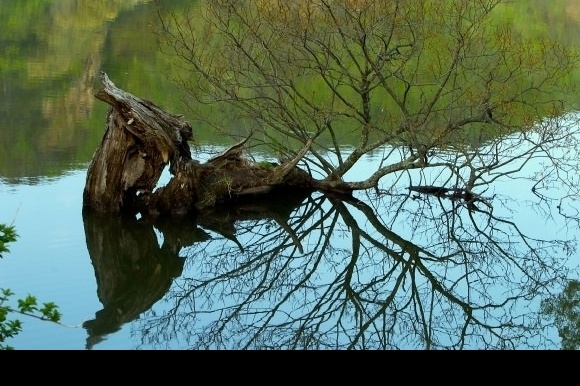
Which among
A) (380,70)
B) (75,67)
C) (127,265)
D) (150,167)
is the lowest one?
(127,265)

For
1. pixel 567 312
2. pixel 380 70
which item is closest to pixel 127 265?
pixel 567 312

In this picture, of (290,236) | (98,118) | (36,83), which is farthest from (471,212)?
(36,83)

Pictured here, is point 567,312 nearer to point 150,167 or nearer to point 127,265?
point 127,265

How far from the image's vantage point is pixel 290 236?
924cm

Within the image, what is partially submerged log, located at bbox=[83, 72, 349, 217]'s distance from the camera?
8852 mm


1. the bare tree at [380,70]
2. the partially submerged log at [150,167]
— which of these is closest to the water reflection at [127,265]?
the partially submerged log at [150,167]

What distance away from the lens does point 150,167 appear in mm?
9086

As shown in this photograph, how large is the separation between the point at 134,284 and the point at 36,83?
1255 cm

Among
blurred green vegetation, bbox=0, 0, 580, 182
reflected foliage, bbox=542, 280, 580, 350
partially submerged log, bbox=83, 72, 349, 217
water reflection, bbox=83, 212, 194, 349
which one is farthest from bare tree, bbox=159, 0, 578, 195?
reflected foliage, bbox=542, 280, 580, 350

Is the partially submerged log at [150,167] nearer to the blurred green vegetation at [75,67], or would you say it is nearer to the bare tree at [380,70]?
the bare tree at [380,70]

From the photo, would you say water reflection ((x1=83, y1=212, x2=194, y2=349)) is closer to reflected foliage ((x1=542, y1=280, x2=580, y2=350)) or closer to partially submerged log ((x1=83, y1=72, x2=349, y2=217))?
partially submerged log ((x1=83, y1=72, x2=349, y2=217))

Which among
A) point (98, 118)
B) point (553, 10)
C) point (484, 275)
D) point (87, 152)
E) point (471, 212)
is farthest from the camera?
point (553, 10)

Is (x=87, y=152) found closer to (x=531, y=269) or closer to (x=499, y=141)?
(x=499, y=141)

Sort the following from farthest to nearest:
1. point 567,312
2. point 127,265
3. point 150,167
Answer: point 150,167, point 127,265, point 567,312
